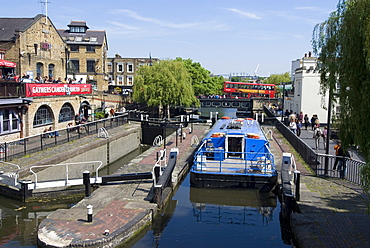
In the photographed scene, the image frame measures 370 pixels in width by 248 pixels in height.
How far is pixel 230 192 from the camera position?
1698cm

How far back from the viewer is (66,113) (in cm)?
3003

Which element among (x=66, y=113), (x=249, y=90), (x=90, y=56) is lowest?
(x=66, y=113)

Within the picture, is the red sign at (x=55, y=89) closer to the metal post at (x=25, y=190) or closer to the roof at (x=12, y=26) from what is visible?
the roof at (x=12, y=26)

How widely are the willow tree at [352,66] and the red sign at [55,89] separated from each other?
19046 mm

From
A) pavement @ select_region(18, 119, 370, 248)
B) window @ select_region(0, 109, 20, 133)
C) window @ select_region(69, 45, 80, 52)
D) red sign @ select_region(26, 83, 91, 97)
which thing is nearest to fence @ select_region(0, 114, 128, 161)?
window @ select_region(0, 109, 20, 133)

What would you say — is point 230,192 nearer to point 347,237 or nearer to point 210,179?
point 210,179

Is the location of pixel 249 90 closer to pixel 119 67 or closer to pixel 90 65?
pixel 119 67

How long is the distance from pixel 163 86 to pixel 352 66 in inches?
1380

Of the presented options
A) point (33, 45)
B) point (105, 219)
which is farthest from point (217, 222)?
point (33, 45)

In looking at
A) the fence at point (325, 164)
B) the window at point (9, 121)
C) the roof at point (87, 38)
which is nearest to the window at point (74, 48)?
the roof at point (87, 38)

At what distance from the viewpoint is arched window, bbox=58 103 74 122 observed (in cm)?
2922

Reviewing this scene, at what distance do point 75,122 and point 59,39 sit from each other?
8.96 meters

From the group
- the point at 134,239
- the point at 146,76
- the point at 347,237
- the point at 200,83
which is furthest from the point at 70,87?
the point at 200,83

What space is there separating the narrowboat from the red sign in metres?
11.9
